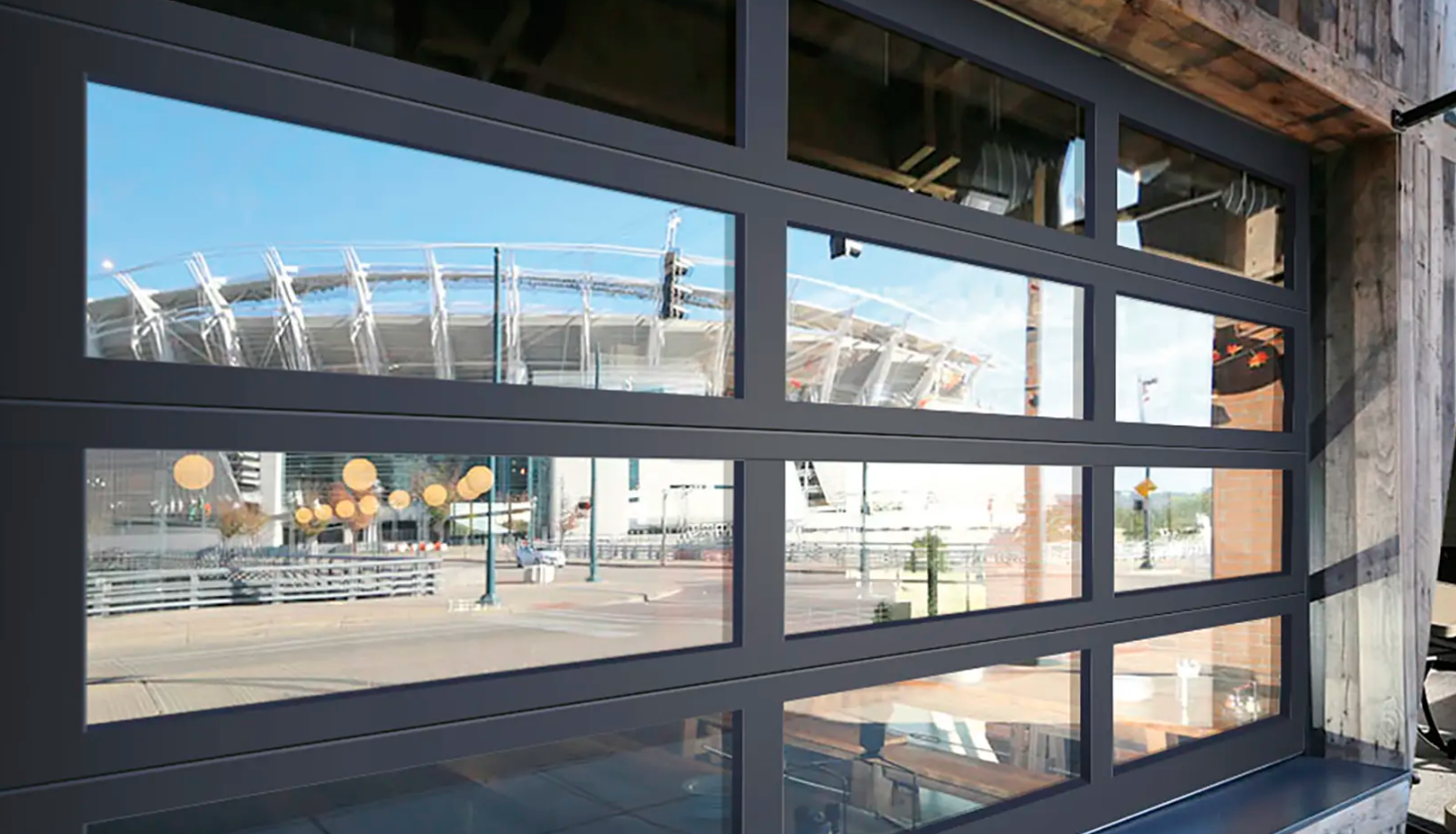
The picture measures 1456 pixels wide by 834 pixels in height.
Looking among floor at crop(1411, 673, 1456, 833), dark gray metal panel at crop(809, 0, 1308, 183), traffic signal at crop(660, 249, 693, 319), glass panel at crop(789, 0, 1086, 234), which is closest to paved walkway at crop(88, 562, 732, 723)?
traffic signal at crop(660, 249, 693, 319)

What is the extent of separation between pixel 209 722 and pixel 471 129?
0.93 m

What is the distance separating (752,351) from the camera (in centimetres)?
185

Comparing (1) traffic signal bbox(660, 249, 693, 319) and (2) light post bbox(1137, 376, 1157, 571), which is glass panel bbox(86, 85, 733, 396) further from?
(2) light post bbox(1137, 376, 1157, 571)

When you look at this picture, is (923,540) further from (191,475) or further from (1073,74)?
(191,475)

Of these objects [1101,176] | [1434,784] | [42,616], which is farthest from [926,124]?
[1434,784]

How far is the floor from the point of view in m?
4.27

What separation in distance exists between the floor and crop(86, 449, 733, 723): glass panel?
12.7 ft

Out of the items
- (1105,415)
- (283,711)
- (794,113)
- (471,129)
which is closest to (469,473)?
(283,711)

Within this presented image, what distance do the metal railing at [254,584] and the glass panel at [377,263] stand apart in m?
0.28

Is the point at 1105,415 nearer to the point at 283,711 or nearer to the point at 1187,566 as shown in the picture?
the point at 1187,566

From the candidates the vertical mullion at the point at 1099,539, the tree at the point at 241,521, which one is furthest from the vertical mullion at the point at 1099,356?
the tree at the point at 241,521

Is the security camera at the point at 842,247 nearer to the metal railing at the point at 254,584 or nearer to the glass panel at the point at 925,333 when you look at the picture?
the glass panel at the point at 925,333

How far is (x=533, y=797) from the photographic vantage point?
1.62 m

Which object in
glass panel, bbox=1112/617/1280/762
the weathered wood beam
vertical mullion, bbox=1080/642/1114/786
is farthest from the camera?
glass panel, bbox=1112/617/1280/762
